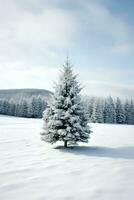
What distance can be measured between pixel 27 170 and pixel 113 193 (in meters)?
3.70

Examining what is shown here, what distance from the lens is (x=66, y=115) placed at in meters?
13.4

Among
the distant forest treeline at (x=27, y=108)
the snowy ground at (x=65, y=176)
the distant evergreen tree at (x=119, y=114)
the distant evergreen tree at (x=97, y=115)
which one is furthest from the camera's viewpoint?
the distant forest treeline at (x=27, y=108)

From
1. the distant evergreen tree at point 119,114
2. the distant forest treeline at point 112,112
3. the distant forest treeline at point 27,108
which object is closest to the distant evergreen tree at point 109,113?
the distant forest treeline at point 112,112

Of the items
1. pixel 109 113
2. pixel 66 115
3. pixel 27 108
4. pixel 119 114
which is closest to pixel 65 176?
pixel 66 115

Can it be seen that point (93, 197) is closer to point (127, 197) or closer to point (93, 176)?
point (127, 197)

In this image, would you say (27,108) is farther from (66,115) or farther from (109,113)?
(66,115)

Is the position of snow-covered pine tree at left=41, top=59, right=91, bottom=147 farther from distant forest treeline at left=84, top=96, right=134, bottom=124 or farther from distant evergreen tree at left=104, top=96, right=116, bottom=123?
distant evergreen tree at left=104, top=96, right=116, bottom=123

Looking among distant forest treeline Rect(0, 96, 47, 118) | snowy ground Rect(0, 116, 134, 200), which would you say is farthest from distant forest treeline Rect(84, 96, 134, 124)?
snowy ground Rect(0, 116, 134, 200)

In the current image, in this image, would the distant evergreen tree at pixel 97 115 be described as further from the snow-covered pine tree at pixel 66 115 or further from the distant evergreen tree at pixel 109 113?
the snow-covered pine tree at pixel 66 115

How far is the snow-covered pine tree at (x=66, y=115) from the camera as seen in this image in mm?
13203

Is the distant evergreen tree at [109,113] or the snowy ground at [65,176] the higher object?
the distant evergreen tree at [109,113]

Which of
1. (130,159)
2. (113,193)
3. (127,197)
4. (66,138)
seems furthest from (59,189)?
A: (66,138)

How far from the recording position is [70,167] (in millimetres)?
9117

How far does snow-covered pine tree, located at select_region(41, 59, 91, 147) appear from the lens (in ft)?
43.3
